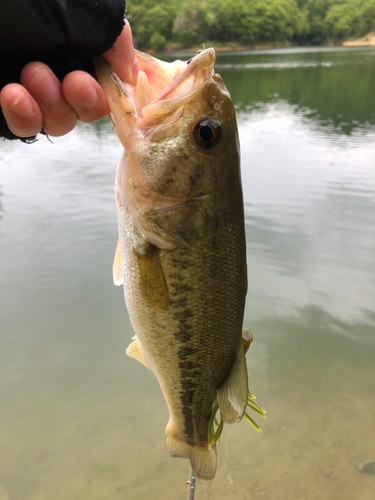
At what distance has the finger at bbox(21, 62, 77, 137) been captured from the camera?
1.21 meters

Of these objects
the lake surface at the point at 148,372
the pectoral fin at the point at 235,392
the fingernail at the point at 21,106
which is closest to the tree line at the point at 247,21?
the lake surface at the point at 148,372

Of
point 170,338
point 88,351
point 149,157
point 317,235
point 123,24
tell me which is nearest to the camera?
point 123,24

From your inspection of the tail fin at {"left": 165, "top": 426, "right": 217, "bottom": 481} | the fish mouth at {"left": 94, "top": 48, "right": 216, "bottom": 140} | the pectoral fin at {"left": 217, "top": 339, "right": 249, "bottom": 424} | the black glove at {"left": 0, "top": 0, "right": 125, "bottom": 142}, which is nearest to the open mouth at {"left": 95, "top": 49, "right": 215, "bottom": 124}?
the fish mouth at {"left": 94, "top": 48, "right": 216, "bottom": 140}

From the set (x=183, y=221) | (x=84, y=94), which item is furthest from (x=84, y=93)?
(x=183, y=221)

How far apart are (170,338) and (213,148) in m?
0.83

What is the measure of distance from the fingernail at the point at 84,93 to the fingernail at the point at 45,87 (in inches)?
2.4

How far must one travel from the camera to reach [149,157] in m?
1.45

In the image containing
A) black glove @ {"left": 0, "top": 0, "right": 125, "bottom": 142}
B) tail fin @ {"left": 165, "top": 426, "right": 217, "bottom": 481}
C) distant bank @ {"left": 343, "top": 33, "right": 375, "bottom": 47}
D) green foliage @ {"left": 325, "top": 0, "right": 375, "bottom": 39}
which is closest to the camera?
black glove @ {"left": 0, "top": 0, "right": 125, "bottom": 142}


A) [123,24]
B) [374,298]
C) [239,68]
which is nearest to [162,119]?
[123,24]

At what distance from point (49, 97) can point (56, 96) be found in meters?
0.03

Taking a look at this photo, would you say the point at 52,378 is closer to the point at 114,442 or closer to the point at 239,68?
the point at 114,442

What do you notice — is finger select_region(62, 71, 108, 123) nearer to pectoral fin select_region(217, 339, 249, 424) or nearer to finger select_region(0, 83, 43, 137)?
finger select_region(0, 83, 43, 137)

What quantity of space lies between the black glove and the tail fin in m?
1.79

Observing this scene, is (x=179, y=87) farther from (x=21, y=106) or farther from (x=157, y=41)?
(x=157, y=41)
